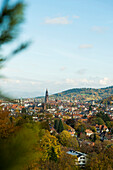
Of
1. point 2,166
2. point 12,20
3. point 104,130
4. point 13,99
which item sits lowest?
point 104,130

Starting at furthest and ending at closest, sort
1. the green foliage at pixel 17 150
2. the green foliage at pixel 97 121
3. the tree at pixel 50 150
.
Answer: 1. the green foliage at pixel 97 121
2. the tree at pixel 50 150
3. the green foliage at pixel 17 150

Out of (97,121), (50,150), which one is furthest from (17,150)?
(97,121)

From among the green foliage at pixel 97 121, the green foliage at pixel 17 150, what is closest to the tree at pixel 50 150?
the green foliage at pixel 17 150

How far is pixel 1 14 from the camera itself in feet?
3.16

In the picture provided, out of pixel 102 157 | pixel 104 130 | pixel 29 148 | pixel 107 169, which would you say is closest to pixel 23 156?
pixel 29 148

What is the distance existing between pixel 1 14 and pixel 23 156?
2.16 ft

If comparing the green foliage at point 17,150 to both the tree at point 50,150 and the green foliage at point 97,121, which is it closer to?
the tree at point 50,150

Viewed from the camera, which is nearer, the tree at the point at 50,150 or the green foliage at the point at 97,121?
the tree at the point at 50,150

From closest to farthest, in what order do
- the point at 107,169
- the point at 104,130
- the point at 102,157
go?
1. the point at 107,169
2. the point at 102,157
3. the point at 104,130

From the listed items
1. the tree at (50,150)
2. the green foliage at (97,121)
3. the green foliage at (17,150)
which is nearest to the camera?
the green foliage at (17,150)

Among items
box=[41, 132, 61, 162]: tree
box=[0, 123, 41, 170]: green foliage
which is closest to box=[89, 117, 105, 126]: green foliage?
box=[41, 132, 61, 162]: tree

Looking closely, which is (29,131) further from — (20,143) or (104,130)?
(104,130)

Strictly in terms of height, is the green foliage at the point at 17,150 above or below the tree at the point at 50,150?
above

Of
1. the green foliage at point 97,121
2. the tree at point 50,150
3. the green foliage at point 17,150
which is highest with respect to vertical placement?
the green foliage at point 17,150
